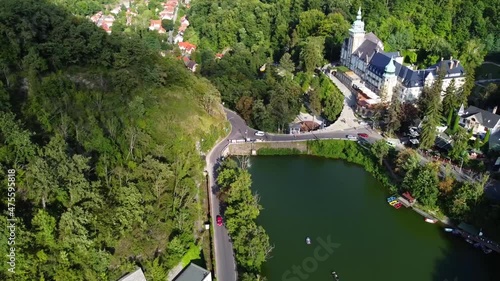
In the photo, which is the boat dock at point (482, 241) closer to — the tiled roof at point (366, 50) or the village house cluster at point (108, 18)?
the tiled roof at point (366, 50)

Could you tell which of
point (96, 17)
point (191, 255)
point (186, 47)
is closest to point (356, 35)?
point (186, 47)

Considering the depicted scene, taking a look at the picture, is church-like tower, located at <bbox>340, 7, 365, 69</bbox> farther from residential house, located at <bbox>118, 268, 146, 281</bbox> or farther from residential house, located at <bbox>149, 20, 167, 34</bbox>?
residential house, located at <bbox>118, 268, 146, 281</bbox>

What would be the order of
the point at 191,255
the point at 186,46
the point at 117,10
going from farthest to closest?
the point at 117,10 → the point at 186,46 → the point at 191,255

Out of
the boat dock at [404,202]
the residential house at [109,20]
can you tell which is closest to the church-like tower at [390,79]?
the boat dock at [404,202]

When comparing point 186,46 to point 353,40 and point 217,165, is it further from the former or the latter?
point 217,165

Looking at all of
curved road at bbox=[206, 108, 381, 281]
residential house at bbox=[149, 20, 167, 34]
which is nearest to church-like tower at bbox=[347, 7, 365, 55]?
curved road at bbox=[206, 108, 381, 281]

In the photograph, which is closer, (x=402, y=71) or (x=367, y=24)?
(x=402, y=71)

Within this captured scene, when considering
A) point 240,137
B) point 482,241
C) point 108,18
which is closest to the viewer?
Answer: point 482,241
